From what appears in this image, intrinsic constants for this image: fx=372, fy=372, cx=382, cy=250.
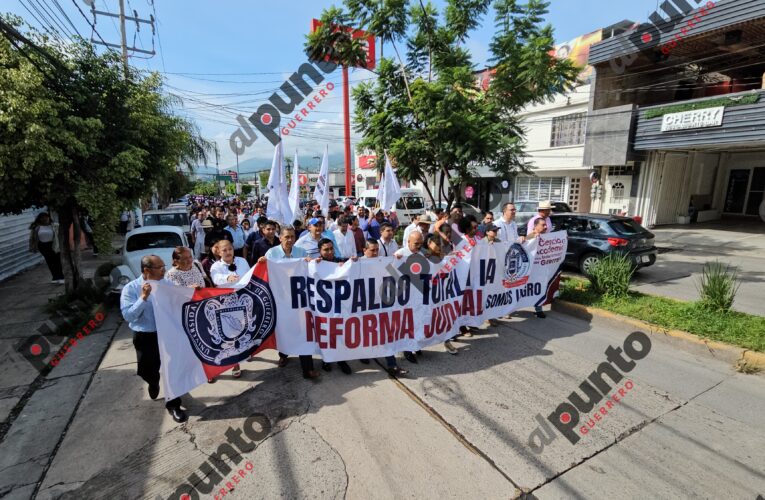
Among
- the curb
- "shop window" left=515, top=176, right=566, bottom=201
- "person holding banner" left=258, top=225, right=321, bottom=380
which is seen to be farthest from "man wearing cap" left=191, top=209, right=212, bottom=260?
"shop window" left=515, top=176, right=566, bottom=201

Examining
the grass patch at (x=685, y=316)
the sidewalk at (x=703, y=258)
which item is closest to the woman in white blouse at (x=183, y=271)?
the grass patch at (x=685, y=316)

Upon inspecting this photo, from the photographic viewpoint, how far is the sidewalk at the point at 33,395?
10.4 feet

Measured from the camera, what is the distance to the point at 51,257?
9.04 meters

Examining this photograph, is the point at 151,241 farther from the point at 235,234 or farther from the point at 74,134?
the point at 74,134

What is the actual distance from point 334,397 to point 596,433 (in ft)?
8.45

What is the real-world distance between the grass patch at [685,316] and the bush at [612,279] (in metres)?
0.14

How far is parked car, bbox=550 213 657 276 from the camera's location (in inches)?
331

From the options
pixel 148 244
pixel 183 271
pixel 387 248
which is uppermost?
pixel 183 271

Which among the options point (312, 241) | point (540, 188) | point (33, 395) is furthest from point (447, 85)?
point (540, 188)

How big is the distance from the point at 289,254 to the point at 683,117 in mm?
16463

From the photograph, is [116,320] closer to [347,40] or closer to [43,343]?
[43,343]

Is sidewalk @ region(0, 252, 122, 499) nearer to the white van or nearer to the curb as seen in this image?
the curb

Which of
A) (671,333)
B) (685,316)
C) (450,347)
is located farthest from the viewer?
(685,316)

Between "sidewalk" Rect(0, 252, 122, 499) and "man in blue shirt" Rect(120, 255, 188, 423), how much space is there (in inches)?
36.1
